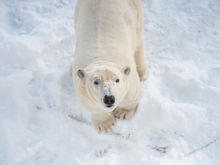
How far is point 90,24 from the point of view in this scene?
2.80m

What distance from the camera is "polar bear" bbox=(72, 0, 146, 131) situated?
7.83ft

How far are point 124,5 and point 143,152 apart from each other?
164cm

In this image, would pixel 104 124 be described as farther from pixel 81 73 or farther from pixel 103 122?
pixel 81 73

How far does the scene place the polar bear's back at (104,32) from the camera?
273 centimetres

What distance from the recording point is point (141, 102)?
134 inches

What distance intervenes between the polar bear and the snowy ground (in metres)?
0.33

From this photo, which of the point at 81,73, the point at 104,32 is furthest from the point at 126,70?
the point at 104,32

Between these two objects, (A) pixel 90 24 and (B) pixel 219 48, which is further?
(B) pixel 219 48

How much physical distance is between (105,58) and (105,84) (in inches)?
16.7

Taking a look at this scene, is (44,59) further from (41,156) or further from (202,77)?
(202,77)

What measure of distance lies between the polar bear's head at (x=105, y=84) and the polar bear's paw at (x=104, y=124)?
2.28 feet

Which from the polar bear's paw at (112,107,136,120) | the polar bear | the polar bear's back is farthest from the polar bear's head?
the polar bear's paw at (112,107,136,120)

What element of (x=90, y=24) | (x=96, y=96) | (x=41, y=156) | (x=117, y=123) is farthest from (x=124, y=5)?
(x=41, y=156)

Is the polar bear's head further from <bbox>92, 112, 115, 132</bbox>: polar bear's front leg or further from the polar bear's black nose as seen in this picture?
<bbox>92, 112, 115, 132</bbox>: polar bear's front leg
